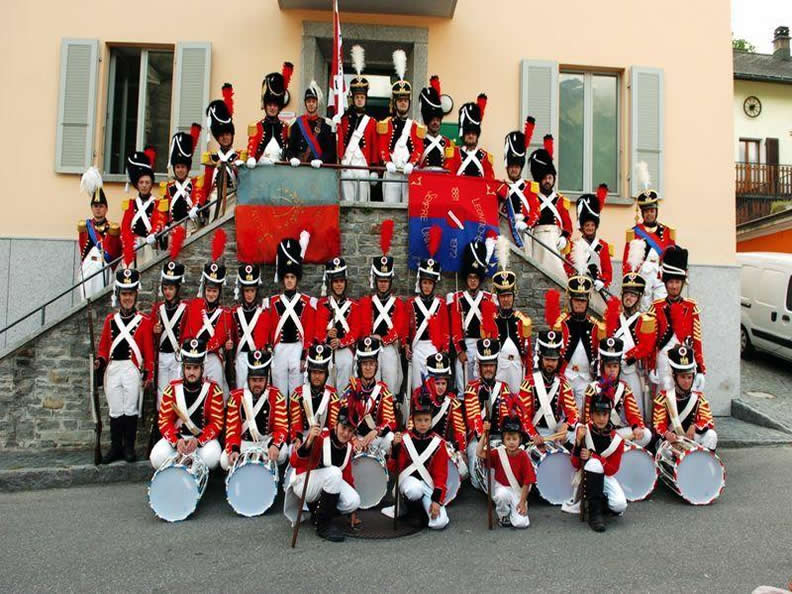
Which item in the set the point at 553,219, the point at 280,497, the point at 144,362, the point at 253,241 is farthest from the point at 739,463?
the point at 144,362

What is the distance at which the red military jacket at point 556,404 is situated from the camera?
7.04 m

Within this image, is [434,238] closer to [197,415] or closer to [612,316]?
[612,316]

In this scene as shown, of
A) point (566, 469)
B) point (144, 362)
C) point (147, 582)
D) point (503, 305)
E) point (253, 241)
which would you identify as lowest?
point (147, 582)

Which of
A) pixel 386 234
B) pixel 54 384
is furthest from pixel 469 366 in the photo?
pixel 54 384

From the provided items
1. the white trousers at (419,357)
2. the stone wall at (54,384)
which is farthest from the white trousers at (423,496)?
the stone wall at (54,384)

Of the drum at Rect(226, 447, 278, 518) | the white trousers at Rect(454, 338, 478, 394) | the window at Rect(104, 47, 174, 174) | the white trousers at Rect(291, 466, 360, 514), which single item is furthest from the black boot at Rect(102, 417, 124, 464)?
the window at Rect(104, 47, 174, 174)

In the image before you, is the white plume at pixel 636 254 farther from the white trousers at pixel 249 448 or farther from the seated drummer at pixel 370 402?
the white trousers at pixel 249 448

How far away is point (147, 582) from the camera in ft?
16.0

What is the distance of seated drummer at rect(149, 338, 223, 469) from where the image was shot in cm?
673

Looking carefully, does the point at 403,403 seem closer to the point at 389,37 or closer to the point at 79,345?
the point at 79,345

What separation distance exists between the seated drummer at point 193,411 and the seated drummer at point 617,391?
3.73m

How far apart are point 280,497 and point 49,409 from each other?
3.38 metres

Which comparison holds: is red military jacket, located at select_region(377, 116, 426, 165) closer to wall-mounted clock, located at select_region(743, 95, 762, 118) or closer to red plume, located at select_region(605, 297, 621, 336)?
red plume, located at select_region(605, 297, 621, 336)

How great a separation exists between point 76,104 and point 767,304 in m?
12.3
